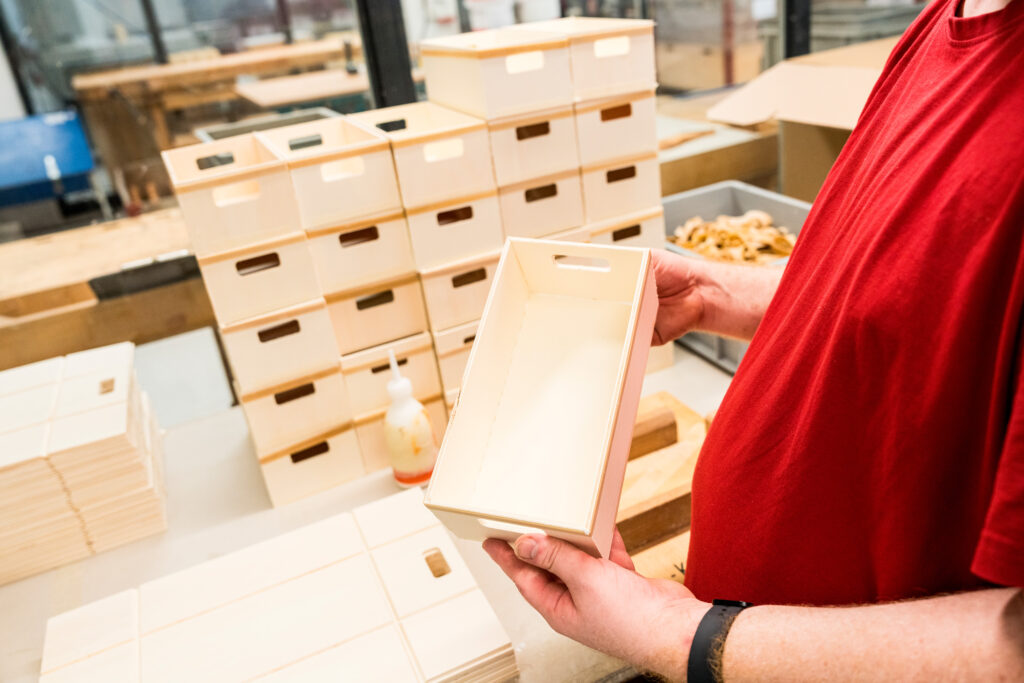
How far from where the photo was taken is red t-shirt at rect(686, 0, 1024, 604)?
58 cm

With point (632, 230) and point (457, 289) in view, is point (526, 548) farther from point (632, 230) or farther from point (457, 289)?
point (632, 230)

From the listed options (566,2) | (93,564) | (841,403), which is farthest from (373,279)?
(566,2)

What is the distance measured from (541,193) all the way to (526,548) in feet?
3.35

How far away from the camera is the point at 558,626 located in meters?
0.86

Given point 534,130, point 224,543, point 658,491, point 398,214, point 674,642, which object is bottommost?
point 224,543

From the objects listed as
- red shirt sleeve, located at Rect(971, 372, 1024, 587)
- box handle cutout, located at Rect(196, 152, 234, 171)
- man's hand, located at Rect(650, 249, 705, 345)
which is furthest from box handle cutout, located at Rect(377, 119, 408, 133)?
red shirt sleeve, located at Rect(971, 372, 1024, 587)

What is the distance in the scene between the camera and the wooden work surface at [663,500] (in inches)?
49.6

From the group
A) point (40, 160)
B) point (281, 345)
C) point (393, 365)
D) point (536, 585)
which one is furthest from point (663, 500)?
point (40, 160)

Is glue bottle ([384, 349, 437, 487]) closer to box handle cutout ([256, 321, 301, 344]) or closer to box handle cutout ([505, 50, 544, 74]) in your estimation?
box handle cutout ([256, 321, 301, 344])

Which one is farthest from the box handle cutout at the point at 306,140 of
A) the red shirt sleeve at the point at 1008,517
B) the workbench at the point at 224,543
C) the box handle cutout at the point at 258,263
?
the red shirt sleeve at the point at 1008,517

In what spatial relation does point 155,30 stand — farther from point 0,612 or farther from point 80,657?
point 80,657

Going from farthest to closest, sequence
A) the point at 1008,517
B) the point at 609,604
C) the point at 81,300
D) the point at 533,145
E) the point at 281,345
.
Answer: the point at 81,300, the point at 533,145, the point at 281,345, the point at 609,604, the point at 1008,517

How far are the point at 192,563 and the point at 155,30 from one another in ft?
10.1

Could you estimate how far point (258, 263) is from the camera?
1.47m
